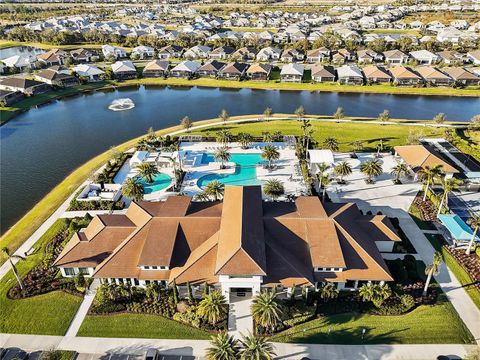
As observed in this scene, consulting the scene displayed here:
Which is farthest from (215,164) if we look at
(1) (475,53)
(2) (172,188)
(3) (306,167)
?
(1) (475,53)

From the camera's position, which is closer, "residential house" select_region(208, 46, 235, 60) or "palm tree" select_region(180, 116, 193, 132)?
"palm tree" select_region(180, 116, 193, 132)

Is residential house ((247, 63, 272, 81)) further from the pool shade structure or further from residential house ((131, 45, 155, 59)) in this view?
the pool shade structure

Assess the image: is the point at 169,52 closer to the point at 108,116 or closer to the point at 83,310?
the point at 108,116

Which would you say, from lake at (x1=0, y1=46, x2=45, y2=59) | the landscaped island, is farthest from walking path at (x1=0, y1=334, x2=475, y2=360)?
lake at (x1=0, y1=46, x2=45, y2=59)

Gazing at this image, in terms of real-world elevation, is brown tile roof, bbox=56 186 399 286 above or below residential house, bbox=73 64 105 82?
below

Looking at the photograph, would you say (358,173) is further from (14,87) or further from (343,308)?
(14,87)

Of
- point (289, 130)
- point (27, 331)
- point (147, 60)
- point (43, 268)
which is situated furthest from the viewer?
point (147, 60)

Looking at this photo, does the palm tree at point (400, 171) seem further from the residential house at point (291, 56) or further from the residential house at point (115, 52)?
the residential house at point (115, 52)
